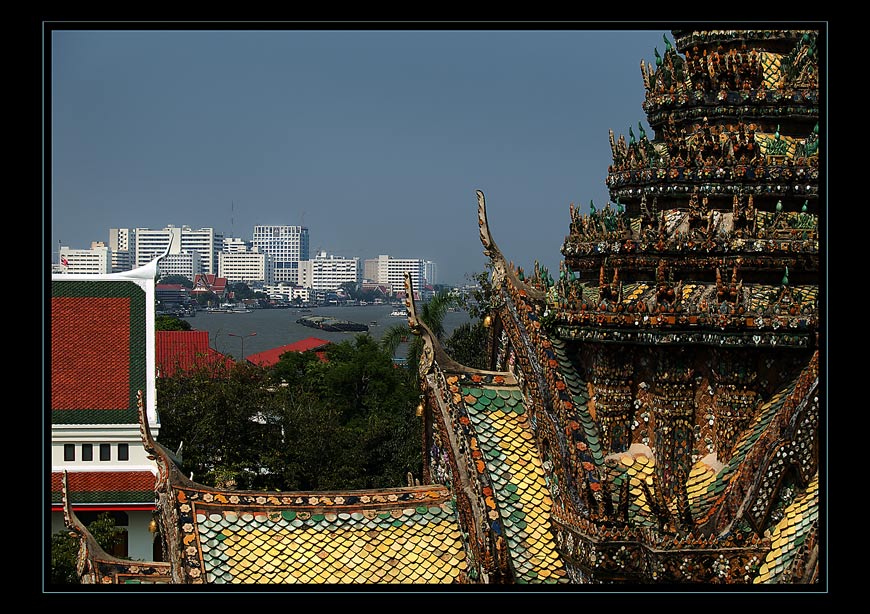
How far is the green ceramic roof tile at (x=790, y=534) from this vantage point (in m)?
9.23

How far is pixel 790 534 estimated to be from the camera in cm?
948

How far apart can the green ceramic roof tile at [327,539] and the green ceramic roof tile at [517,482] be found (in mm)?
846

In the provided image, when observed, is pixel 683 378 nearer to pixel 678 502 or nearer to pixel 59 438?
pixel 678 502

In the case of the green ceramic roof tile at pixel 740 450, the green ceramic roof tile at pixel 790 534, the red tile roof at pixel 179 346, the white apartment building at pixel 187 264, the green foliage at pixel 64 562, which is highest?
the white apartment building at pixel 187 264

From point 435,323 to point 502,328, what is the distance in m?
31.3

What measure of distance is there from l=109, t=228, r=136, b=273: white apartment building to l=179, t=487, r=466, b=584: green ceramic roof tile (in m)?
82.8

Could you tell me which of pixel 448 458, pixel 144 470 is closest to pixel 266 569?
pixel 448 458

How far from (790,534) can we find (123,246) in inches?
4380

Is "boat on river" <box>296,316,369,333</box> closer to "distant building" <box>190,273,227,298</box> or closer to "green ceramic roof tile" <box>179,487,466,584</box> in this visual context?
"distant building" <box>190,273,227,298</box>

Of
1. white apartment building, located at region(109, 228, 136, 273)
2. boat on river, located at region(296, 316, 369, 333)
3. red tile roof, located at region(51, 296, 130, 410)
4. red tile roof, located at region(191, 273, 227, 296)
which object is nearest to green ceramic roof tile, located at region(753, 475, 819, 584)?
red tile roof, located at region(51, 296, 130, 410)

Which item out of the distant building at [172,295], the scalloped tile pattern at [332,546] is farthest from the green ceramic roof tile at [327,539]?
the distant building at [172,295]

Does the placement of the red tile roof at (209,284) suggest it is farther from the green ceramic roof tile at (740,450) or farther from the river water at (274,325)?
the green ceramic roof tile at (740,450)

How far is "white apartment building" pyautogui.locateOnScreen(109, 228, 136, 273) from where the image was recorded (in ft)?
322

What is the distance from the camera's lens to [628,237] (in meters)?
11.5
